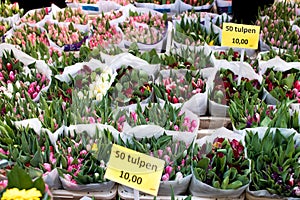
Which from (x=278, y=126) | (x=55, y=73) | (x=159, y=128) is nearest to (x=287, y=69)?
(x=278, y=126)

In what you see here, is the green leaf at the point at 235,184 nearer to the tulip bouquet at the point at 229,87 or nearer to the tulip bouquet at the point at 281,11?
the tulip bouquet at the point at 229,87

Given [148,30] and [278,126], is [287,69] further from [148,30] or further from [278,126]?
[148,30]

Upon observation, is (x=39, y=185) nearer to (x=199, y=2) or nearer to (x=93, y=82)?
(x=93, y=82)

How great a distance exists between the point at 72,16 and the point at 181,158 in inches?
80.2

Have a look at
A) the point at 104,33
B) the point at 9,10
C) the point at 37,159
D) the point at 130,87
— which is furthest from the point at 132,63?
the point at 9,10

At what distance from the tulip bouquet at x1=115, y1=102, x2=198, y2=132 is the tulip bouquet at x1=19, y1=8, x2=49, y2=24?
169 centimetres

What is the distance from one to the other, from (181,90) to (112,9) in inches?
67.9

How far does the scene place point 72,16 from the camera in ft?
11.7

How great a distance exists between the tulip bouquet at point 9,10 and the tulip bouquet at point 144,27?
971 millimetres

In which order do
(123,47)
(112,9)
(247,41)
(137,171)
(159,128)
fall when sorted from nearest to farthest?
(137,171)
(159,128)
(247,41)
(123,47)
(112,9)

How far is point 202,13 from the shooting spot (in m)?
3.54

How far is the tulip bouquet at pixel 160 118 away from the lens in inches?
82.4

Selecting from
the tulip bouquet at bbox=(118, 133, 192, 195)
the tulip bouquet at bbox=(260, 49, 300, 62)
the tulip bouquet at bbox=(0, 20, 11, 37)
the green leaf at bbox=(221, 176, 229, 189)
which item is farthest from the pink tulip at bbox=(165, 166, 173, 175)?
the tulip bouquet at bbox=(0, 20, 11, 37)

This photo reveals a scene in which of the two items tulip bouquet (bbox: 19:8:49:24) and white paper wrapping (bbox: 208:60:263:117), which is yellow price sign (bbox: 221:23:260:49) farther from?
tulip bouquet (bbox: 19:8:49:24)
